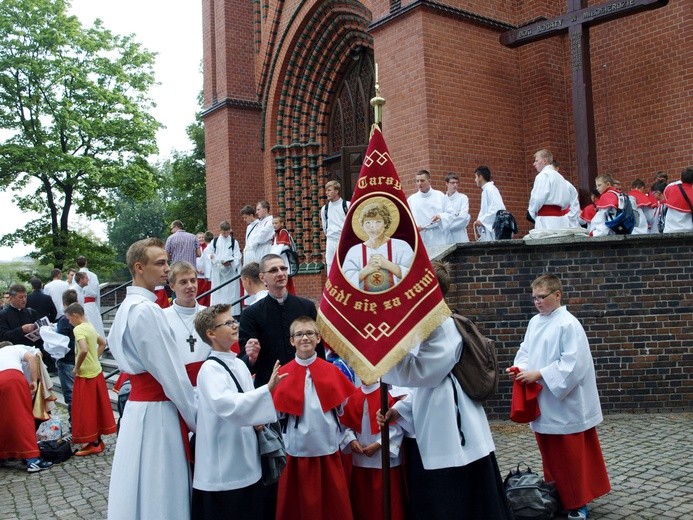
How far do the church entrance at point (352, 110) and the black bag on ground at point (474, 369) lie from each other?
438 inches

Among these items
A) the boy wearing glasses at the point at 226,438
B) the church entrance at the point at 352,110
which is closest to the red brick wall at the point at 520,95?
the church entrance at the point at 352,110

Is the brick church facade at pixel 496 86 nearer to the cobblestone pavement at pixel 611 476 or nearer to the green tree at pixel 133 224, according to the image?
the cobblestone pavement at pixel 611 476

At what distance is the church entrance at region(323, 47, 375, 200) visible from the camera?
15.3 metres

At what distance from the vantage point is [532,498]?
4469mm

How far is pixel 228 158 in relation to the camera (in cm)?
1655

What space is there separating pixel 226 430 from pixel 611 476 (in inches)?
134

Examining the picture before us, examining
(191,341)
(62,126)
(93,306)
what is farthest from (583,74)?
(62,126)

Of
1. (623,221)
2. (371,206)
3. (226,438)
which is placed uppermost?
(623,221)

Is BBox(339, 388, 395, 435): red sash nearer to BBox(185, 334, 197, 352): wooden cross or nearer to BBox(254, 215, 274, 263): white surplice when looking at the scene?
BBox(185, 334, 197, 352): wooden cross

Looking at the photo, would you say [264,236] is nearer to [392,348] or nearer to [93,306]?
[93,306]

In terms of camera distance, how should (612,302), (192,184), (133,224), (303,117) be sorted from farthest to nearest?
(133,224) < (192,184) < (303,117) < (612,302)

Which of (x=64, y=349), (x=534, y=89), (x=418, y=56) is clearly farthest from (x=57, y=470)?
(x=534, y=89)

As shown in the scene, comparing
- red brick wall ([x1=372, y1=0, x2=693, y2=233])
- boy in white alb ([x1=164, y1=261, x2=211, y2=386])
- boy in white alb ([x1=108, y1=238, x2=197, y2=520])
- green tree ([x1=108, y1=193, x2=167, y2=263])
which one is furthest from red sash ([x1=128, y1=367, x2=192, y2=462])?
green tree ([x1=108, y1=193, x2=167, y2=263])

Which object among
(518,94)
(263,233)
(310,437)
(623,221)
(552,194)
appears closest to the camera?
(310,437)
